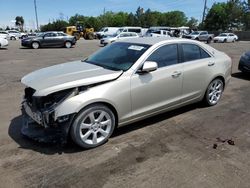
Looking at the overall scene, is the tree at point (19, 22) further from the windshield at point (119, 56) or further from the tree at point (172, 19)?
the windshield at point (119, 56)

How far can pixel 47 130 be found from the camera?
3992 millimetres

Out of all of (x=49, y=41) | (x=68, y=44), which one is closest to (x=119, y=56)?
(x=49, y=41)

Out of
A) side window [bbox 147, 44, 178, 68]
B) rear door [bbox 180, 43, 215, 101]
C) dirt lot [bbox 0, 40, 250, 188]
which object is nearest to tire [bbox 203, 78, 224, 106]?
rear door [bbox 180, 43, 215, 101]

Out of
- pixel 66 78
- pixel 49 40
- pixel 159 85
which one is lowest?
pixel 49 40

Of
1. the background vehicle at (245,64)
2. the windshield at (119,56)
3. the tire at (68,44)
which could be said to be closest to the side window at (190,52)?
the windshield at (119,56)

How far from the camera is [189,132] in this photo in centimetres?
466

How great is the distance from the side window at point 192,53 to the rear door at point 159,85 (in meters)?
0.25

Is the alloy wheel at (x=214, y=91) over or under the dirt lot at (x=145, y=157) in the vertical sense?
over

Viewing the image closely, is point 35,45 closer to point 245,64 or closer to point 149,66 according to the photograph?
point 245,64

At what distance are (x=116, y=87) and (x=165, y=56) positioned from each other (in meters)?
1.27

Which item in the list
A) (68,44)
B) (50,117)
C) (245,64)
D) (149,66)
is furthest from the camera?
(68,44)

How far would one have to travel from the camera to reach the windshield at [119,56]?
14.8ft

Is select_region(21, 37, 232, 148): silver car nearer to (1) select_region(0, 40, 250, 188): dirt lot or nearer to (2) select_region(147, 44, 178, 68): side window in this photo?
(2) select_region(147, 44, 178, 68): side window

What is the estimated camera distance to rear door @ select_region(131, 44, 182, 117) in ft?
14.3
